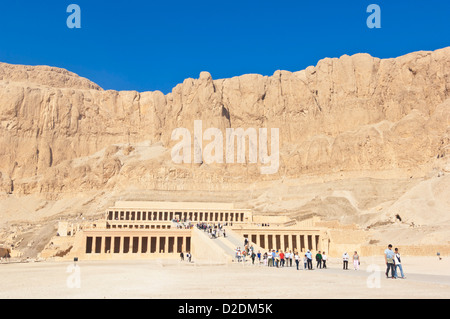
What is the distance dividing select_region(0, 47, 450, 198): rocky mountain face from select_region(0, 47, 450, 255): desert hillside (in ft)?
1.24

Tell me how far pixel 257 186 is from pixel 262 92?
44263 millimetres

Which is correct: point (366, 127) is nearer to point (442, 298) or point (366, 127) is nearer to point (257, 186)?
point (257, 186)

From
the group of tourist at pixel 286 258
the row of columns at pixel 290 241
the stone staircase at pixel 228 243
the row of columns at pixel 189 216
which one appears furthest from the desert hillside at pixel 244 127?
the group of tourist at pixel 286 258

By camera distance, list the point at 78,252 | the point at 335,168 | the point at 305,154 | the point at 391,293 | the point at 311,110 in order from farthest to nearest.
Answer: the point at 311,110 < the point at 305,154 < the point at 335,168 < the point at 78,252 < the point at 391,293

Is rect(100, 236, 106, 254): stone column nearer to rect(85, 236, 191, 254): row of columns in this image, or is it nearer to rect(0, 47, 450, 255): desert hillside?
rect(85, 236, 191, 254): row of columns

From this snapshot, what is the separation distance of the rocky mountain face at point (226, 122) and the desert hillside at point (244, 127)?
1.24ft

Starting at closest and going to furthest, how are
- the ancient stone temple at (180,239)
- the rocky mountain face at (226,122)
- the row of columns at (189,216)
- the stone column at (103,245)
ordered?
1. the ancient stone temple at (180,239)
2. the stone column at (103,245)
3. the row of columns at (189,216)
4. the rocky mountain face at (226,122)

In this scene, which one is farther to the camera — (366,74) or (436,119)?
(366,74)

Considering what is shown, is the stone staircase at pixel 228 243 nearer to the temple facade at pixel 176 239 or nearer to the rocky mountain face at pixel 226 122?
the temple facade at pixel 176 239

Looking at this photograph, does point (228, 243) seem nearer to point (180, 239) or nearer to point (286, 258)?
point (286, 258)

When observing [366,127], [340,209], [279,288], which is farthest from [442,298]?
[366,127]

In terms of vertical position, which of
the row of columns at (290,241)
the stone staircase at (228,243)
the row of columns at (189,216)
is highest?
the row of columns at (189,216)

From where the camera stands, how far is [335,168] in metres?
127

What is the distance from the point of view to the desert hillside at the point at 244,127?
372 feet
